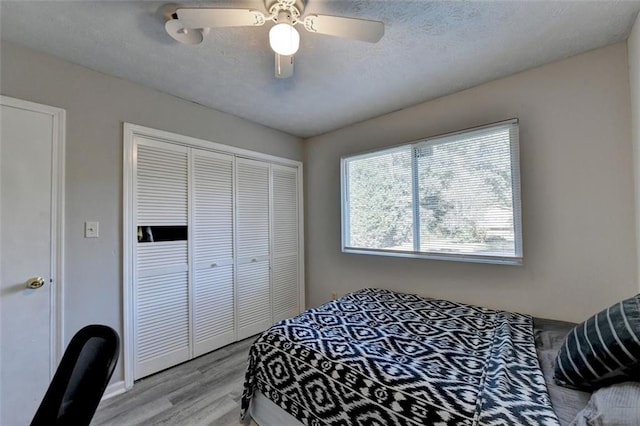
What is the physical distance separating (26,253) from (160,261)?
821mm

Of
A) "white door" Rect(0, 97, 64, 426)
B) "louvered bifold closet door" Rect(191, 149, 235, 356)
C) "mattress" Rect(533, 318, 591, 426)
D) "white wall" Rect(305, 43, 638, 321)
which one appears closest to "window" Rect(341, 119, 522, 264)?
"white wall" Rect(305, 43, 638, 321)

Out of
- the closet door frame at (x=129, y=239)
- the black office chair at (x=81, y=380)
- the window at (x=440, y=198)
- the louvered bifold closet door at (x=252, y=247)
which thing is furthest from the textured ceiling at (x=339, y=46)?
the black office chair at (x=81, y=380)

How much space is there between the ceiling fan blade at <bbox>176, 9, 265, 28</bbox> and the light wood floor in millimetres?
2350

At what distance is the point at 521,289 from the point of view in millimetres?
2119

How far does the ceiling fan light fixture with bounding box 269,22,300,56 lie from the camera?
1.28 metres

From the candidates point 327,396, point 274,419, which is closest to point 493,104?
point 327,396

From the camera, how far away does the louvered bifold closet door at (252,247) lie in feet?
9.79

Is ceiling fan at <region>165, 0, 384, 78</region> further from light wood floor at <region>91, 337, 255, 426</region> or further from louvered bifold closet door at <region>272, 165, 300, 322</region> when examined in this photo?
light wood floor at <region>91, 337, 255, 426</region>

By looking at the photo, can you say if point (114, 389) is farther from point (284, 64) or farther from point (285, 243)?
point (284, 64)

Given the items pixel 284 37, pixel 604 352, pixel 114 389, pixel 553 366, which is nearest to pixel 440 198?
pixel 553 366

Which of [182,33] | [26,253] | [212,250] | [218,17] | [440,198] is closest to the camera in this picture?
[218,17]

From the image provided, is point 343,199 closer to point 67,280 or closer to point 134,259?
point 134,259

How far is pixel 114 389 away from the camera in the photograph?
2025 mm

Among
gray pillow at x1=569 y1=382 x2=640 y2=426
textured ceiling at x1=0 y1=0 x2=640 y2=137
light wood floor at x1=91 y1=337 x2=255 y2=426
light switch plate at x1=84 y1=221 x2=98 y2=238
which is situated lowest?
light wood floor at x1=91 y1=337 x2=255 y2=426
